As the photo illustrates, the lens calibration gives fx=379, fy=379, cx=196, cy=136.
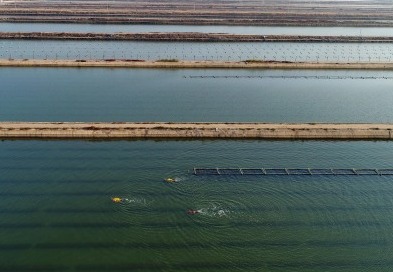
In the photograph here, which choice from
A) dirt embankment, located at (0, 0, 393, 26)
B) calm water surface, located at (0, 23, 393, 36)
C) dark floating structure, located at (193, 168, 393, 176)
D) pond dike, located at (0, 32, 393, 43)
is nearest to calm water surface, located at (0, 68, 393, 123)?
dark floating structure, located at (193, 168, 393, 176)

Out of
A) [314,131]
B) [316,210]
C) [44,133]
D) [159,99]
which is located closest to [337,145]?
[314,131]

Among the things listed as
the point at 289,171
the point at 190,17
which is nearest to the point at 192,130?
the point at 289,171

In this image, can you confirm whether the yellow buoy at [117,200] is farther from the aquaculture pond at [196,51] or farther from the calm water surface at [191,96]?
the aquaculture pond at [196,51]

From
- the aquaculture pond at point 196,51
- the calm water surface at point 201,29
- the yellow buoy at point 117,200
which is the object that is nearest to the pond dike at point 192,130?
the yellow buoy at point 117,200

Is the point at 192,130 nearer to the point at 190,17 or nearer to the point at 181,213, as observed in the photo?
the point at 181,213

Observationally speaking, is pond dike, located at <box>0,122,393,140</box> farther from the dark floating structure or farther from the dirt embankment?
the dirt embankment

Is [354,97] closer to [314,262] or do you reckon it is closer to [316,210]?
[316,210]
